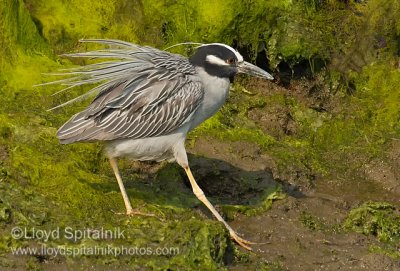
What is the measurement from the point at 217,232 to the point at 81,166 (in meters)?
2.00

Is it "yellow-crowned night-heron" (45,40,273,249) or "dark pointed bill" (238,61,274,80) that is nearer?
"yellow-crowned night-heron" (45,40,273,249)

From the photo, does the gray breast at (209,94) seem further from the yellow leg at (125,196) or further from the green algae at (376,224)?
the green algae at (376,224)

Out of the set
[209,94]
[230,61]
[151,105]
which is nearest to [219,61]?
[230,61]

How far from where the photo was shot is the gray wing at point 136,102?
8078 millimetres

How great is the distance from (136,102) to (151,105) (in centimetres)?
14

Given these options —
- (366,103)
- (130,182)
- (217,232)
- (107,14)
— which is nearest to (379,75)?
(366,103)

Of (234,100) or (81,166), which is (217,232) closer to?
(81,166)

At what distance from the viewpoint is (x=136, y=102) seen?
26.9ft

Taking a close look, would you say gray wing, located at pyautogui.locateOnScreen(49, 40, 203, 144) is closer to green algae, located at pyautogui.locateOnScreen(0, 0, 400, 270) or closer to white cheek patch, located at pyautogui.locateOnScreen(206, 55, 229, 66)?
white cheek patch, located at pyautogui.locateOnScreen(206, 55, 229, 66)

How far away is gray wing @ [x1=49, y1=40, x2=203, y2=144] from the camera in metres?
8.08

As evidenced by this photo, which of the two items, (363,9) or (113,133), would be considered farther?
(363,9)

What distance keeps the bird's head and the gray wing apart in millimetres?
168

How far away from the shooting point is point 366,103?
11.6m

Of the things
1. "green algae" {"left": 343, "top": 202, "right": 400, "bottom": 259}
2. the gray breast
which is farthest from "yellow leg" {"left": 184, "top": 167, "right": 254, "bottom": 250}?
"green algae" {"left": 343, "top": 202, "right": 400, "bottom": 259}
